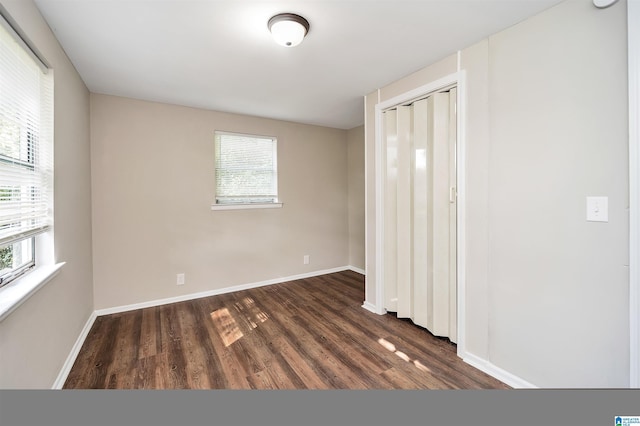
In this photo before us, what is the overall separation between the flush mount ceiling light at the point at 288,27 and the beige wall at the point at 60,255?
126 cm

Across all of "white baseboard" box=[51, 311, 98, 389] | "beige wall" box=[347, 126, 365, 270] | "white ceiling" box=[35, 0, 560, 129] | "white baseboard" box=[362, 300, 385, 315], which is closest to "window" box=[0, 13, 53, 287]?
"white ceiling" box=[35, 0, 560, 129]

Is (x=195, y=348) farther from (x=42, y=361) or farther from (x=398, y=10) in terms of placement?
(x=398, y=10)

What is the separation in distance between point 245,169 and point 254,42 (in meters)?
2.03

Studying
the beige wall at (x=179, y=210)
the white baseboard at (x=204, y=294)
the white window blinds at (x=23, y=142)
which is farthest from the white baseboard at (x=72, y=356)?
the white window blinds at (x=23, y=142)

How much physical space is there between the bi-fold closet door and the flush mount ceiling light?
4.17ft

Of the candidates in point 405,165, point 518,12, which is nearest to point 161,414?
point 405,165

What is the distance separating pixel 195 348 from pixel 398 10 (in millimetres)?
2880

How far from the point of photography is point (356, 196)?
4.62m

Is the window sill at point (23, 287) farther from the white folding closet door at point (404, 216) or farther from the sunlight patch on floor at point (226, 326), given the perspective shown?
the white folding closet door at point (404, 216)

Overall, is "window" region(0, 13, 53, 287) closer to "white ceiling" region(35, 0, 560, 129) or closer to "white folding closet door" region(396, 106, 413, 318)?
"white ceiling" region(35, 0, 560, 129)

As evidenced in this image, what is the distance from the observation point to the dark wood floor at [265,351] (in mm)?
1858

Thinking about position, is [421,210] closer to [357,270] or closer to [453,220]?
[453,220]

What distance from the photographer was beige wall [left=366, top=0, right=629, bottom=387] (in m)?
1.42

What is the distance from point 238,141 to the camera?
12.3 feet
